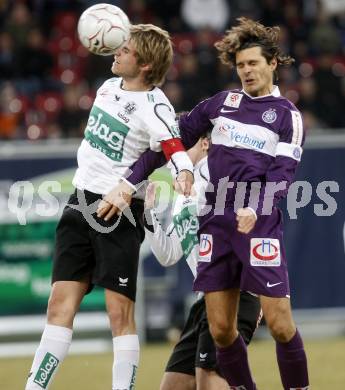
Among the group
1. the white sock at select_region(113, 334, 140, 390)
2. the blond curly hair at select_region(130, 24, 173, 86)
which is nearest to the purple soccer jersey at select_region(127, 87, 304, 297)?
the blond curly hair at select_region(130, 24, 173, 86)

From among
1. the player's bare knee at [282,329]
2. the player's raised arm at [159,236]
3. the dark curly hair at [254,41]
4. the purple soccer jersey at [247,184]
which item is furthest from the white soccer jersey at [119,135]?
the player's bare knee at [282,329]

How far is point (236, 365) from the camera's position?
5.86m

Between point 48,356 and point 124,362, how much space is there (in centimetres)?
40

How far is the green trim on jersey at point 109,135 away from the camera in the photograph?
603 cm

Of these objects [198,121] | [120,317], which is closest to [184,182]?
[198,121]

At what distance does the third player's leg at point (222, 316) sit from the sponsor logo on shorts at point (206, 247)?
20 centimetres

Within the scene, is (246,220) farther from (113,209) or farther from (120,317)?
(120,317)

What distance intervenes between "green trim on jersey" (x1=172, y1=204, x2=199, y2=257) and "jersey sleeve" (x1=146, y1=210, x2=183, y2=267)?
32 millimetres

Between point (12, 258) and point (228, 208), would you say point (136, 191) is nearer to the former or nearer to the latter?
point (228, 208)

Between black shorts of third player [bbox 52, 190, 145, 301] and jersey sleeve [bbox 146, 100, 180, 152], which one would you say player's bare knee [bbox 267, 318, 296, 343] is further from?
jersey sleeve [bbox 146, 100, 180, 152]

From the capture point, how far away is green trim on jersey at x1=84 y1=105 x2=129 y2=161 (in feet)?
19.8

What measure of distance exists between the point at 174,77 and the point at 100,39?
24.8 feet

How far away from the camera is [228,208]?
19.5 ft

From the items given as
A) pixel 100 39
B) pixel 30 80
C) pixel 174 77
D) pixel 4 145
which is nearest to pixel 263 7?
pixel 174 77
